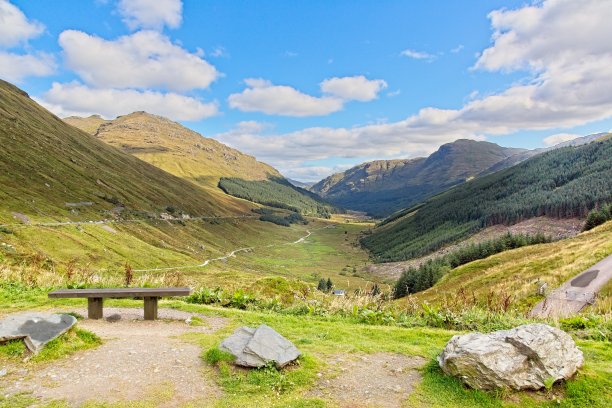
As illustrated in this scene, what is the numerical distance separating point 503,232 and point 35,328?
19181 centimetres

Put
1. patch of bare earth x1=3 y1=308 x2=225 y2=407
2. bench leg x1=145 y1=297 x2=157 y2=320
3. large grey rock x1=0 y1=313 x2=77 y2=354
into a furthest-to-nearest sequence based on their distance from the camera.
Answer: bench leg x1=145 y1=297 x2=157 y2=320, large grey rock x1=0 y1=313 x2=77 y2=354, patch of bare earth x1=3 y1=308 x2=225 y2=407

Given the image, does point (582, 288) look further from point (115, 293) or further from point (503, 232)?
point (503, 232)

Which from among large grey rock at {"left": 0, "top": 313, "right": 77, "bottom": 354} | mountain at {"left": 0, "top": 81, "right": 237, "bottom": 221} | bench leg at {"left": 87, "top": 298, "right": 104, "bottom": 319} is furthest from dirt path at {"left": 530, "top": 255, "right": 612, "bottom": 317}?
mountain at {"left": 0, "top": 81, "right": 237, "bottom": 221}

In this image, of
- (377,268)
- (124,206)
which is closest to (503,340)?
(124,206)

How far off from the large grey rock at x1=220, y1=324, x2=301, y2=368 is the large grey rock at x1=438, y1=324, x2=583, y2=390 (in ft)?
14.4

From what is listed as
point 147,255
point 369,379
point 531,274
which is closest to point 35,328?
point 369,379

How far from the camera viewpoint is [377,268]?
632 ft

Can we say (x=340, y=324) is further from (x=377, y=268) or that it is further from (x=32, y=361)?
(x=377, y=268)

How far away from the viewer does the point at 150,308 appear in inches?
656

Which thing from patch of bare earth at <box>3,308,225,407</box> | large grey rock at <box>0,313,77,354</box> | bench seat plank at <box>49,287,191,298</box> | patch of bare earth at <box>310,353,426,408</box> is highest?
bench seat plank at <box>49,287,191,298</box>

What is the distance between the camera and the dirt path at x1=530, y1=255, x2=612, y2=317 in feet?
108

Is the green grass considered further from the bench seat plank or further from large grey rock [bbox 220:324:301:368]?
large grey rock [bbox 220:324:301:368]

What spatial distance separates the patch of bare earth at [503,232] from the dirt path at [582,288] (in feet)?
373

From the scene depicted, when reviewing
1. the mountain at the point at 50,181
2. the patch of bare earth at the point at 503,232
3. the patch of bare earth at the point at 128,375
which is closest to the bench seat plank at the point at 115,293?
the patch of bare earth at the point at 128,375
